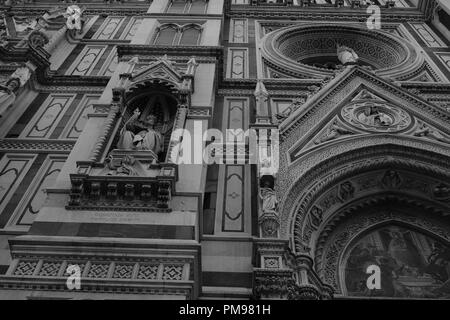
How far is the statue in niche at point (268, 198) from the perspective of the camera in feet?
27.1

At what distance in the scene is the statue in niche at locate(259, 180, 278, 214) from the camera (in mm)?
8258

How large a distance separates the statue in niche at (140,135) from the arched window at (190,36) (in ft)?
12.4

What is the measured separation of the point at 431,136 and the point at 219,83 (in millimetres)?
5058

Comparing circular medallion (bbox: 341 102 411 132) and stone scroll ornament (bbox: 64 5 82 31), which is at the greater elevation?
stone scroll ornament (bbox: 64 5 82 31)

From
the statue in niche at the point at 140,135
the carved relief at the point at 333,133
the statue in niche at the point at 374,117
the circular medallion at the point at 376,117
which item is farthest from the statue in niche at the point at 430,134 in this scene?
the statue in niche at the point at 140,135

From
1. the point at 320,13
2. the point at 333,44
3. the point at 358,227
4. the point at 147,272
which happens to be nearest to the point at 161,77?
the point at 358,227

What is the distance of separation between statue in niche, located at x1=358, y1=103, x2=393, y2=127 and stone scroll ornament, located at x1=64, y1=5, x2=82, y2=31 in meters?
9.48

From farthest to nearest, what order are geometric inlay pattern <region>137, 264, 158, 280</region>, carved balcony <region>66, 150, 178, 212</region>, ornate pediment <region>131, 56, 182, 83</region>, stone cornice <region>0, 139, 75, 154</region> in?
ornate pediment <region>131, 56, 182, 83</region> → stone cornice <region>0, 139, 75, 154</region> → carved balcony <region>66, 150, 178, 212</region> → geometric inlay pattern <region>137, 264, 158, 280</region>

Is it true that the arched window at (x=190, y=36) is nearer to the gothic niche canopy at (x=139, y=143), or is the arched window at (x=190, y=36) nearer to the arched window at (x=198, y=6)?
the arched window at (x=198, y=6)

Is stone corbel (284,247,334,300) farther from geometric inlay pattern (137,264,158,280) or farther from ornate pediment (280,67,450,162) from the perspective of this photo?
ornate pediment (280,67,450,162)

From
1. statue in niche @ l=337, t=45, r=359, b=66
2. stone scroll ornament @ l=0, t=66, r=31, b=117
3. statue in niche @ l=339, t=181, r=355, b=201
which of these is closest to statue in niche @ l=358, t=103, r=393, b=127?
statue in niche @ l=339, t=181, r=355, b=201

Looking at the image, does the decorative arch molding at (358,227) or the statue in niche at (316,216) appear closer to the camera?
the decorative arch molding at (358,227)
